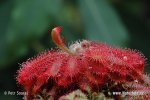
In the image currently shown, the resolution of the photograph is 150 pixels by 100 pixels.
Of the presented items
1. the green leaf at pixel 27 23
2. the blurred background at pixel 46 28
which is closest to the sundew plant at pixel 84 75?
the blurred background at pixel 46 28

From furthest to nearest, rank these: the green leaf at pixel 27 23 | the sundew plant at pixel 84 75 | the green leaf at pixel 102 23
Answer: the green leaf at pixel 102 23 < the green leaf at pixel 27 23 < the sundew plant at pixel 84 75

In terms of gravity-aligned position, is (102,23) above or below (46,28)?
above

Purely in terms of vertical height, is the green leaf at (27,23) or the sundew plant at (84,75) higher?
the green leaf at (27,23)

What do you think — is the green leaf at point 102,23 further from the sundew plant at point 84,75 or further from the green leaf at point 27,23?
the sundew plant at point 84,75

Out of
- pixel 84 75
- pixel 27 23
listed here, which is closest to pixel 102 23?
pixel 27 23

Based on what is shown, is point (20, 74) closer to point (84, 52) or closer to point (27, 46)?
point (84, 52)

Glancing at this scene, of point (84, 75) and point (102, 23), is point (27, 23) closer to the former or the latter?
point (102, 23)

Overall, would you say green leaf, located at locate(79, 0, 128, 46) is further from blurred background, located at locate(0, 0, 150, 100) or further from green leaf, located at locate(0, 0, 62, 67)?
green leaf, located at locate(0, 0, 62, 67)

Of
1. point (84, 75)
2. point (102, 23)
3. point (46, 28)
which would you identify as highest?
point (102, 23)
